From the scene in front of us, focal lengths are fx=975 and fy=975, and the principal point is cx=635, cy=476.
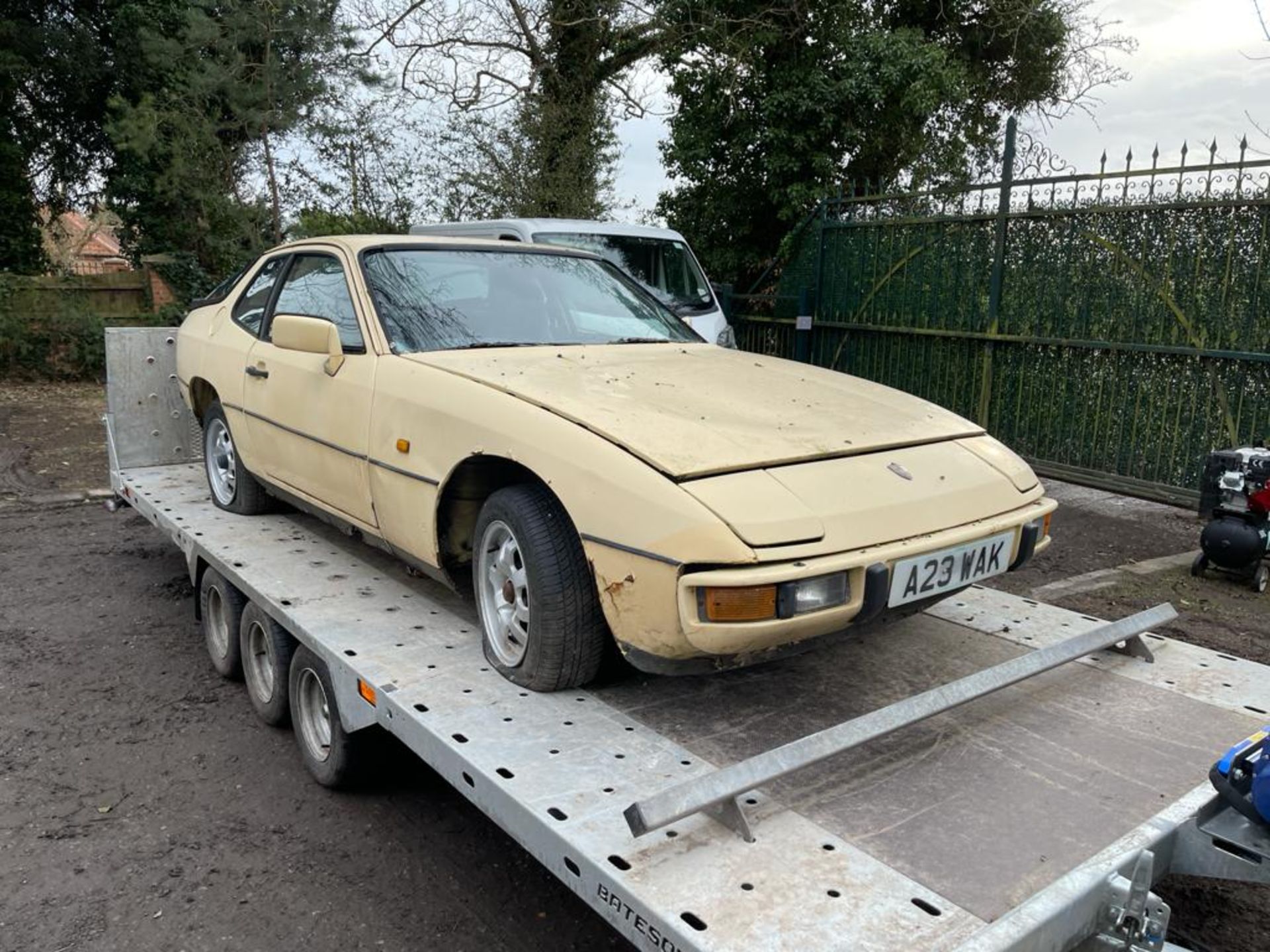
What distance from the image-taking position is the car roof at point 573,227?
8812 mm

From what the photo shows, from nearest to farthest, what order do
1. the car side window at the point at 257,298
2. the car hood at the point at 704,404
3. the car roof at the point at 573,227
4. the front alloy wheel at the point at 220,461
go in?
the car hood at the point at 704,404, the car side window at the point at 257,298, the front alloy wheel at the point at 220,461, the car roof at the point at 573,227

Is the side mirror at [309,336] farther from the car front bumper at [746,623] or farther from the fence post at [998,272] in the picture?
the fence post at [998,272]

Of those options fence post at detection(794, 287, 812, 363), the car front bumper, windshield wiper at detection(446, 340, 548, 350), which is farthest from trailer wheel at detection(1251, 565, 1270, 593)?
fence post at detection(794, 287, 812, 363)

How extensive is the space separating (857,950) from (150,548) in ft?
19.3

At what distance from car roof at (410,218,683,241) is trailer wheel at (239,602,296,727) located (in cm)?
557

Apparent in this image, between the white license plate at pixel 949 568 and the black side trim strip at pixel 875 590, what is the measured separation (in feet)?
0.11

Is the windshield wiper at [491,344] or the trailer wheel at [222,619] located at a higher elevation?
the windshield wiper at [491,344]

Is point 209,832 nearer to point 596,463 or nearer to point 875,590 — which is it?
point 596,463

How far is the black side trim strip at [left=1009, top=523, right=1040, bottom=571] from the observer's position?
301cm

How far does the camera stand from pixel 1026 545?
9.96 ft

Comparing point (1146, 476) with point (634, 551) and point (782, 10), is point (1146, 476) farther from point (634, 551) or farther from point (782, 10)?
point (782, 10)

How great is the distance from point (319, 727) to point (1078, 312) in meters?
6.79

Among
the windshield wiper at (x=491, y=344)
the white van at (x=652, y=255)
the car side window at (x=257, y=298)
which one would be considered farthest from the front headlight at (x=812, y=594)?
the white van at (x=652, y=255)

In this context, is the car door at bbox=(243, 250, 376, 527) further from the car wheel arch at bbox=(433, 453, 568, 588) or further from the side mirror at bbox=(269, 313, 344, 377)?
the car wheel arch at bbox=(433, 453, 568, 588)
